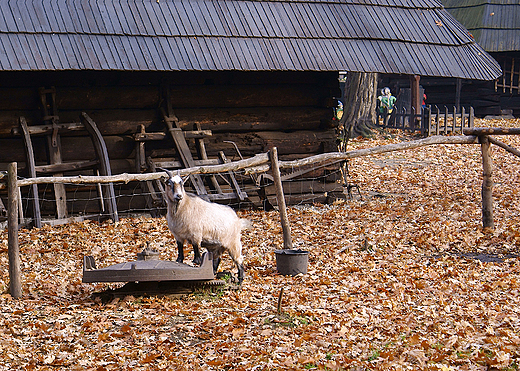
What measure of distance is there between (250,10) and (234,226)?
270 inches

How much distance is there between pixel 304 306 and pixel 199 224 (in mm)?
1499

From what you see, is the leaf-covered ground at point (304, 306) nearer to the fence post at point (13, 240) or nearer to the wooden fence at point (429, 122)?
the fence post at point (13, 240)

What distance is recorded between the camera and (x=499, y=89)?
27125mm

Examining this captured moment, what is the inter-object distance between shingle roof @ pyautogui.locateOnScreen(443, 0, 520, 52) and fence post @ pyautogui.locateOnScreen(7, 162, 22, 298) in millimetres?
22284

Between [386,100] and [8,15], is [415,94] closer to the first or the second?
[386,100]

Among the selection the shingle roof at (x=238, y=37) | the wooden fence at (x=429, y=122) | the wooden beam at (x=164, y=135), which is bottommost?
the wooden fence at (x=429, y=122)

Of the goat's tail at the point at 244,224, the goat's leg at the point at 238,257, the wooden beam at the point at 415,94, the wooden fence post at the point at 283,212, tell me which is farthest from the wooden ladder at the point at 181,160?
the wooden beam at the point at 415,94

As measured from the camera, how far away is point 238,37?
12.8 meters

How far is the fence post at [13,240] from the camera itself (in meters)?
7.33

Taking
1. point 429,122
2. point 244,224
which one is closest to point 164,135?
point 244,224

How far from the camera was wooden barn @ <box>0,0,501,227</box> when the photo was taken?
471 inches

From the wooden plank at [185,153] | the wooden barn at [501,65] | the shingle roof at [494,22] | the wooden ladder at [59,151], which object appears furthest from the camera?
the wooden barn at [501,65]

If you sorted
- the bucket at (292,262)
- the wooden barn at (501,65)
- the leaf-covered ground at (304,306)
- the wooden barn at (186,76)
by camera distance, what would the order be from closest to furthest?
the leaf-covered ground at (304,306), the bucket at (292,262), the wooden barn at (186,76), the wooden barn at (501,65)

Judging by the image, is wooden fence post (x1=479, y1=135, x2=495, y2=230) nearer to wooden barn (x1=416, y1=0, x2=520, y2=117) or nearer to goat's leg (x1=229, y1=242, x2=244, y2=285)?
goat's leg (x1=229, y1=242, x2=244, y2=285)
